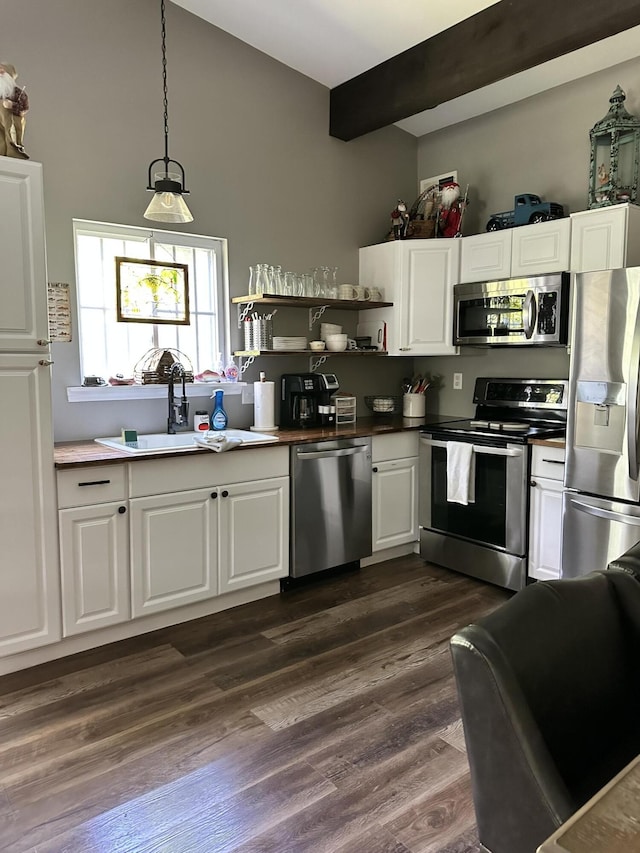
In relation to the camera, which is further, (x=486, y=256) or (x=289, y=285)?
(x=486, y=256)

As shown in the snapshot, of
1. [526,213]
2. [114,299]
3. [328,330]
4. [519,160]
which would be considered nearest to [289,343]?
[328,330]

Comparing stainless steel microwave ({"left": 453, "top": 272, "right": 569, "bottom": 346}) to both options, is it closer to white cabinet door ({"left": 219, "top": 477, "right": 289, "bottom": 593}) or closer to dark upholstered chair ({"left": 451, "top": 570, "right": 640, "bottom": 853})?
white cabinet door ({"left": 219, "top": 477, "right": 289, "bottom": 593})

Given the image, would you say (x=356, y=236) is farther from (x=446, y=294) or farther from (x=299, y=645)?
(x=299, y=645)

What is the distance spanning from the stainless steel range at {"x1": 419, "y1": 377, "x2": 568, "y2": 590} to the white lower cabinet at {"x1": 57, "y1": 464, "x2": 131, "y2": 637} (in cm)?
192

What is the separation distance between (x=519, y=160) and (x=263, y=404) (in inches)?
91.5

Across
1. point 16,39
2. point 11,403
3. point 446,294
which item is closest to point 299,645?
point 11,403

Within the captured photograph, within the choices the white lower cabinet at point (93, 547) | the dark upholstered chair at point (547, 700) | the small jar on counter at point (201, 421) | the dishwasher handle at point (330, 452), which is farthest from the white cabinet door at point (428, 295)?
the dark upholstered chair at point (547, 700)

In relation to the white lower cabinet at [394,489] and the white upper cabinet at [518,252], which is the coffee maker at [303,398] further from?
the white upper cabinet at [518,252]

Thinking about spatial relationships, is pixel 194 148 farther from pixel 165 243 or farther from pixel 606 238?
pixel 606 238

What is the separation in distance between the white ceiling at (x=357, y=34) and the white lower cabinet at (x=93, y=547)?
2.57 metres

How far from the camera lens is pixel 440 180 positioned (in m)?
4.51

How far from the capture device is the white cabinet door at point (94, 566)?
2.65m

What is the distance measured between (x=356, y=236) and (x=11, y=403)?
2716 millimetres

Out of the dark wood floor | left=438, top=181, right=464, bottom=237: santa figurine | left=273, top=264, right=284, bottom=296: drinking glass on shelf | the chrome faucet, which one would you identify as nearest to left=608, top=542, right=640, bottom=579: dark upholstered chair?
the dark wood floor
